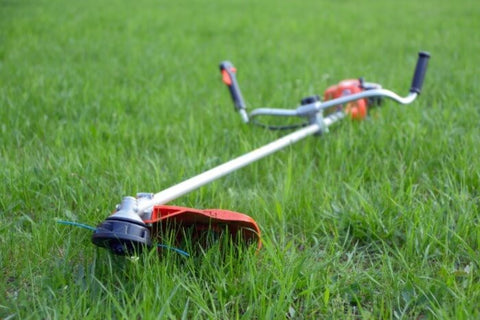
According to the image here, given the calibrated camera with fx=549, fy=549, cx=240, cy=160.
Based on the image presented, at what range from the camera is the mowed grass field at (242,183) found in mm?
1532

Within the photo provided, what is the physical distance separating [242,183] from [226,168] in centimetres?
36

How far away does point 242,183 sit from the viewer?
2.39 m

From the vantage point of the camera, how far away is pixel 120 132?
111 inches

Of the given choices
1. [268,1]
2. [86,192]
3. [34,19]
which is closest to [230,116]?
[86,192]

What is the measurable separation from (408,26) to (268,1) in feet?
10.7

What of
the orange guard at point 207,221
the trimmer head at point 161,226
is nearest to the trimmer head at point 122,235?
the trimmer head at point 161,226

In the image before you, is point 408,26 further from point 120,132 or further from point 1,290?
point 1,290

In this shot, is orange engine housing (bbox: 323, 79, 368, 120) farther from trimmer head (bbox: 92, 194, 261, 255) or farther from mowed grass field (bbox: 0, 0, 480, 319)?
trimmer head (bbox: 92, 194, 261, 255)

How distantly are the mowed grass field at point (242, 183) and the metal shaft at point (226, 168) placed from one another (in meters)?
0.09

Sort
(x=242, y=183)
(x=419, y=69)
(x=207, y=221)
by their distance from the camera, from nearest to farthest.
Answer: (x=207, y=221) → (x=242, y=183) → (x=419, y=69)

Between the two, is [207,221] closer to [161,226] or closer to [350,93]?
[161,226]

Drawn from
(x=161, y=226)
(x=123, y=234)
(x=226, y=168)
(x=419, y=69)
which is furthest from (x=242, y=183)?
(x=419, y=69)

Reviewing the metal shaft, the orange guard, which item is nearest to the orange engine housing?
the metal shaft

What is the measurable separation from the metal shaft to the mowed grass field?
0.30 feet
